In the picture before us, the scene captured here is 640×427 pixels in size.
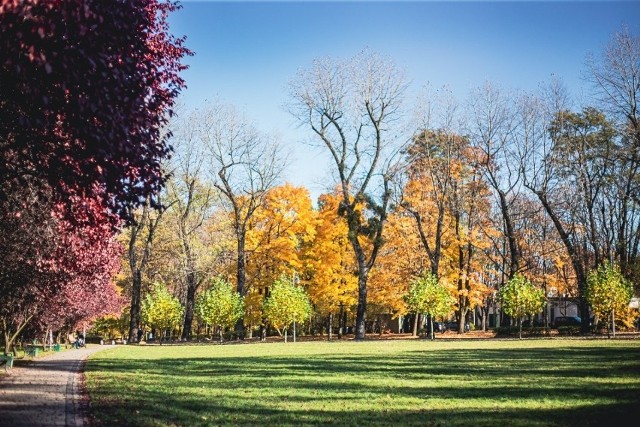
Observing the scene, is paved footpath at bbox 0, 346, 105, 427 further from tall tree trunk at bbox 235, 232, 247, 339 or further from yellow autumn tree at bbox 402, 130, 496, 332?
yellow autumn tree at bbox 402, 130, 496, 332

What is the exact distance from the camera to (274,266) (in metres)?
49.8

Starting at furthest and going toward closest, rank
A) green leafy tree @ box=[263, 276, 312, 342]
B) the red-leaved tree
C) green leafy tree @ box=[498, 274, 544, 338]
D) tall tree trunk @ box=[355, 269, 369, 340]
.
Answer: green leafy tree @ box=[263, 276, 312, 342] → tall tree trunk @ box=[355, 269, 369, 340] → green leafy tree @ box=[498, 274, 544, 338] → the red-leaved tree

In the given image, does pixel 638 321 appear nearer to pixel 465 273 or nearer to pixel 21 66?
pixel 465 273

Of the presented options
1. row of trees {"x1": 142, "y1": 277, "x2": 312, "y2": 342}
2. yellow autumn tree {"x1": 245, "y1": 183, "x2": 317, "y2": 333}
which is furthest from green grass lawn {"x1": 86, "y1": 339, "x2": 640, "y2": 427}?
Answer: yellow autumn tree {"x1": 245, "y1": 183, "x2": 317, "y2": 333}

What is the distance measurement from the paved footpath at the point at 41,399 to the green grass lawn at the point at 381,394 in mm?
458

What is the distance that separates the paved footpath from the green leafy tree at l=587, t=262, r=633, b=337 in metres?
31.7

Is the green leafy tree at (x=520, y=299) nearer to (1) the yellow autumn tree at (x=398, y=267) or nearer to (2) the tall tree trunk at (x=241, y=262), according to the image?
(1) the yellow autumn tree at (x=398, y=267)

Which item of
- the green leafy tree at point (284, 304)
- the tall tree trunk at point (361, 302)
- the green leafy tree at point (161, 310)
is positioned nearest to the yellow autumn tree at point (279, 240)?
the green leafy tree at point (284, 304)

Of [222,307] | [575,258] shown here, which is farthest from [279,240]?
[575,258]

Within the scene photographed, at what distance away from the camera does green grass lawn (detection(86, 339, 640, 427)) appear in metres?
9.19

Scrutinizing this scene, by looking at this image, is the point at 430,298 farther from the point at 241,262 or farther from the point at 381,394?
the point at 381,394

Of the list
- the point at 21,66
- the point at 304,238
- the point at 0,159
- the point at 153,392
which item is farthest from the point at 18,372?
the point at 304,238

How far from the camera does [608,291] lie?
3631 cm

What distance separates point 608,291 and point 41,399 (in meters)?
34.5
